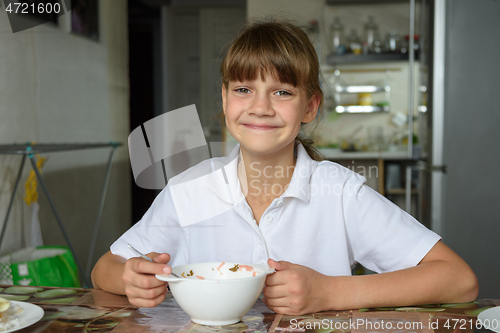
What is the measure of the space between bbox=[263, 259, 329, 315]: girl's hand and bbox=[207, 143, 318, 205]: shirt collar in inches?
10.7

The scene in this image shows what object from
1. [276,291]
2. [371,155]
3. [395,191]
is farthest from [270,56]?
[395,191]

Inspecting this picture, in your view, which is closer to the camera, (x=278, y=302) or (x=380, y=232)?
(x=278, y=302)

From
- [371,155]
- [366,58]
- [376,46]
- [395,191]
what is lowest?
[395,191]

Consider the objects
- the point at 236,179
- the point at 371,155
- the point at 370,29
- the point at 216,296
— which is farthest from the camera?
the point at 370,29

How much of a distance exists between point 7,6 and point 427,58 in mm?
1678

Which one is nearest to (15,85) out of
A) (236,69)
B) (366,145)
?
(236,69)

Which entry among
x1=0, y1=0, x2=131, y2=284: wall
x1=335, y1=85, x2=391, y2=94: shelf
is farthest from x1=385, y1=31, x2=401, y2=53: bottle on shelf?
x1=0, y1=0, x2=131, y2=284: wall

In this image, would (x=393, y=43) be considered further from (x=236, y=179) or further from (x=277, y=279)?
(x=277, y=279)

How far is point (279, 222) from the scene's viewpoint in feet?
2.78

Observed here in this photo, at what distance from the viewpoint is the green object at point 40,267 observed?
151 cm

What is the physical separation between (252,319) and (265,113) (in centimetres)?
36

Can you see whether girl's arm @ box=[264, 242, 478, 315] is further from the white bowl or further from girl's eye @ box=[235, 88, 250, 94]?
girl's eye @ box=[235, 88, 250, 94]

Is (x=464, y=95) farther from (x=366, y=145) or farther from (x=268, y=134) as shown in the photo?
(x=366, y=145)

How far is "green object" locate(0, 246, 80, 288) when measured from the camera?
151 centimetres
